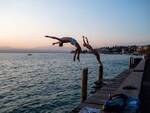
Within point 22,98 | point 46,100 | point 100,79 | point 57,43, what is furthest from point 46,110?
point 57,43

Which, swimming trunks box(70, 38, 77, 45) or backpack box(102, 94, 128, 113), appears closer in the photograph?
swimming trunks box(70, 38, 77, 45)

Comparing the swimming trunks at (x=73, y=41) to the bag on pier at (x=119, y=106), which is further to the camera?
the bag on pier at (x=119, y=106)

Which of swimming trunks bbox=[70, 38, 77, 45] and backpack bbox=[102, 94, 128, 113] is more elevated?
swimming trunks bbox=[70, 38, 77, 45]

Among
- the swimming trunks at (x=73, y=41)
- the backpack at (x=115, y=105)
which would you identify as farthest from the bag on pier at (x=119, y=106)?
the swimming trunks at (x=73, y=41)

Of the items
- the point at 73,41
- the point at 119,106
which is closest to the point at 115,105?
the point at 119,106

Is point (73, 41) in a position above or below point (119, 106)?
above

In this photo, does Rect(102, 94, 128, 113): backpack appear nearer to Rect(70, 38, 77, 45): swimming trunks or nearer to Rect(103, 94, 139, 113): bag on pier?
Rect(103, 94, 139, 113): bag on pier

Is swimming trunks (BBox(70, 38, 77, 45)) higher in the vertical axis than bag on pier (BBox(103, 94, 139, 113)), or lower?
higher

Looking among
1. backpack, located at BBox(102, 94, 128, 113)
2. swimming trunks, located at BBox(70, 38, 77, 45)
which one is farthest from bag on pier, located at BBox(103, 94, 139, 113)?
swimming trunks, located at BBox(70, 38, 77, 45)

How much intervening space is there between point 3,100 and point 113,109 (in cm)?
1416

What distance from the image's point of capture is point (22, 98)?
72.1 ft

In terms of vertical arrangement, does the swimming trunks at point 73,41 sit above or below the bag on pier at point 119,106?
above

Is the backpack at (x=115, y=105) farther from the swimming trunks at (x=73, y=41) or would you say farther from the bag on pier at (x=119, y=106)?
the swimming trunks at (x=73, y=41)

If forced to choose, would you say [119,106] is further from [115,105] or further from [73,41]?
[73,41]
